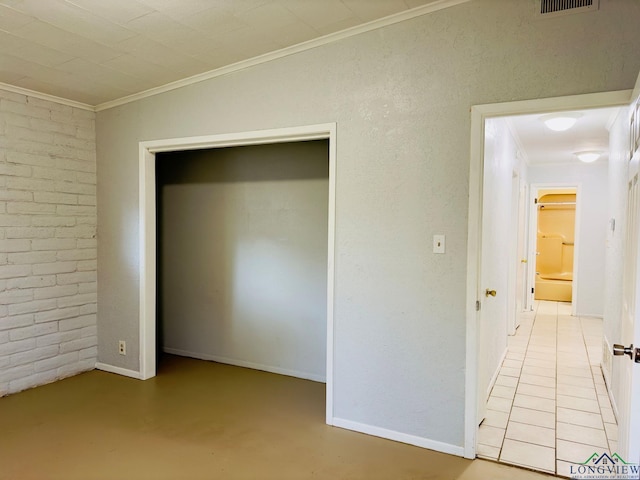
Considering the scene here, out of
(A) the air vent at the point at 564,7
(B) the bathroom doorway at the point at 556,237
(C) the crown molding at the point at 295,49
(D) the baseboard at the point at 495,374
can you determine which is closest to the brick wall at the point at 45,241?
(C) the crown molding at the point at 295,49

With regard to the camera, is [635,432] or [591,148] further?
[591,148]

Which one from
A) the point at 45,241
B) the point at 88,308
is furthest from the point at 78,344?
the point at 45,241

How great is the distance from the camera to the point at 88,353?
3875 mm

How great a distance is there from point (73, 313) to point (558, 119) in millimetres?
4582

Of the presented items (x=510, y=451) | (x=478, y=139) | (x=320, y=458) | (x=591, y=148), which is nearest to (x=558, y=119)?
(x=478, y=139)

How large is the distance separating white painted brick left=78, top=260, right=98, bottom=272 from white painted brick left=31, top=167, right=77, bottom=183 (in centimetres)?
73

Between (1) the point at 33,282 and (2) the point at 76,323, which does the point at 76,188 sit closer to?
(1) the point at 33,282

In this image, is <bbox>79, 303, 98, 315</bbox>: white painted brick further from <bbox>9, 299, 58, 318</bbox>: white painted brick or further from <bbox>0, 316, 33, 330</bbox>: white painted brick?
<bbox>0, 316, 33, 330</bbox>: white painted brick

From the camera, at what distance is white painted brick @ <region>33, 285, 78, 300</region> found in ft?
11.4

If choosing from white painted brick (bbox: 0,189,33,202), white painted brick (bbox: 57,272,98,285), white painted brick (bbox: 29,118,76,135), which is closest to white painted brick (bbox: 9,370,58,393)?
white painted brick (bbox: 57,272,98,285)

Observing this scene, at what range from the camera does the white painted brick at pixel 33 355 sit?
132 inches

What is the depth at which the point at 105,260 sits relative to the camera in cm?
385

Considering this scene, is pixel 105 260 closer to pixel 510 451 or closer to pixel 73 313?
pixel 73 313

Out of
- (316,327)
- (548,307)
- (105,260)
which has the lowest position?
(548,307)
